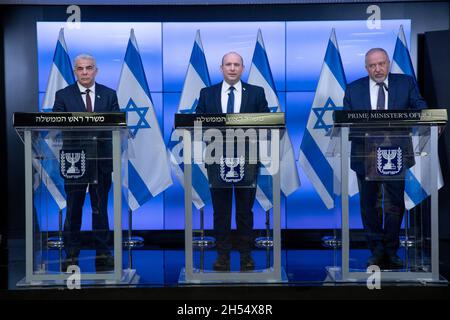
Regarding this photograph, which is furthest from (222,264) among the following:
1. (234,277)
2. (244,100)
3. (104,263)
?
(244,100)

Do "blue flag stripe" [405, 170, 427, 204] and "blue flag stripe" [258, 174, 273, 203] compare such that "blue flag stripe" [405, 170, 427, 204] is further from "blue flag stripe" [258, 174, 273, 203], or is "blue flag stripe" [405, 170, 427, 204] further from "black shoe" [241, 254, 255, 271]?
"black shoe" [241, 254, 255, 271]

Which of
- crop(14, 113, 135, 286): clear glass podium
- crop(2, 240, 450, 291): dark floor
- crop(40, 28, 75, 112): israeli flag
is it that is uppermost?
crop(40, 28, 75, 112): israeli flag

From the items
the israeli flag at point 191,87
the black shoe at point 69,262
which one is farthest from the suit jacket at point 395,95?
the black shoe at point 69,262

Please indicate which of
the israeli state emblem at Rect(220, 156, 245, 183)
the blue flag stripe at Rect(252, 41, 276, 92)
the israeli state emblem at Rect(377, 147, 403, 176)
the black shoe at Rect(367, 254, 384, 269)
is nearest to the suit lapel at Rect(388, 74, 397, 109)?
the israeli state emblem at Rect(377, 147, 403, 176)

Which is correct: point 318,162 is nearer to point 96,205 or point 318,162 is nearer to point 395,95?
point 395,95

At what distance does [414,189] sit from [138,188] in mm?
2698

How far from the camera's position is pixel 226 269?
3.45 metres

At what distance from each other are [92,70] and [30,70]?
126 centimetres

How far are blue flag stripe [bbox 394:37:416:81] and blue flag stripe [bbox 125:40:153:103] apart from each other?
244 centimetres

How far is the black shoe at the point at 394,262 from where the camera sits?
3.46 m

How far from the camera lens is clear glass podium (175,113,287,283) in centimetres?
341

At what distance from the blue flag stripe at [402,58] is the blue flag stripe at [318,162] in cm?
111

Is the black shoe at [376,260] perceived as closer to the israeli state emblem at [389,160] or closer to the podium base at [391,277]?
the podium base at [391,277]

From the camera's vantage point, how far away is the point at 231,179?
11.4 ft
